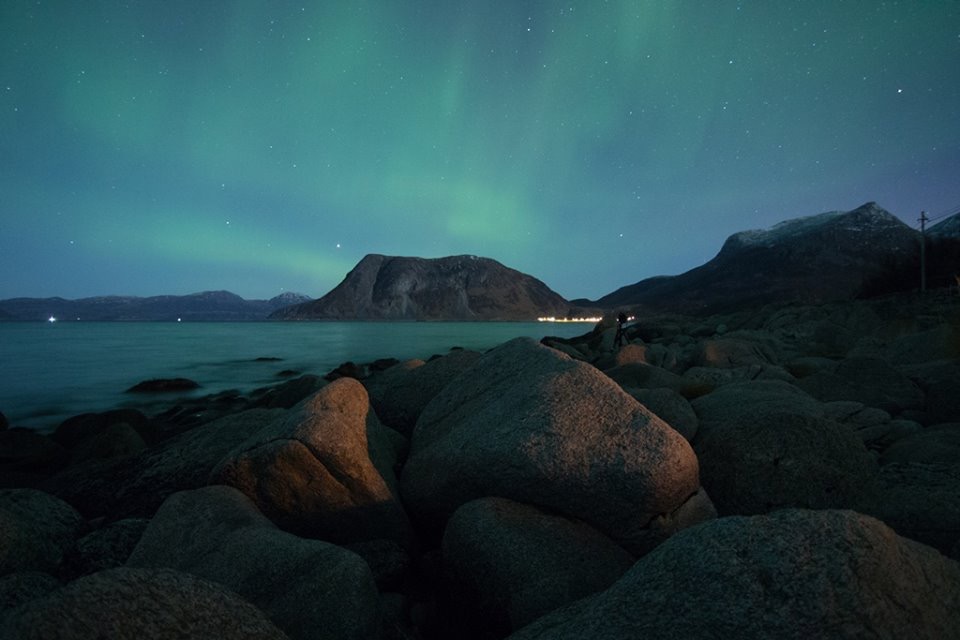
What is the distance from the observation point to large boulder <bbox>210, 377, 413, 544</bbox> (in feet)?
11.5

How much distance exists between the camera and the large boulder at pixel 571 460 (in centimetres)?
288

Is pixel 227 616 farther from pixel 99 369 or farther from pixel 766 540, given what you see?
pixel 99 369

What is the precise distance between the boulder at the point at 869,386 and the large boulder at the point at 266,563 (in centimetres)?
687

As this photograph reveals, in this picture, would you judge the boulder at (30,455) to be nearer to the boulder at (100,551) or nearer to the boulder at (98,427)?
the boulder at (98,427)

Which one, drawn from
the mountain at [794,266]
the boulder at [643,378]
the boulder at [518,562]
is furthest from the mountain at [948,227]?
the boulder at [518,562]

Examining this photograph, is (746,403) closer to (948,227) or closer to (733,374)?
(733,374)

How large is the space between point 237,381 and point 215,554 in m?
20.4

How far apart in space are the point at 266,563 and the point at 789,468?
12.3ft

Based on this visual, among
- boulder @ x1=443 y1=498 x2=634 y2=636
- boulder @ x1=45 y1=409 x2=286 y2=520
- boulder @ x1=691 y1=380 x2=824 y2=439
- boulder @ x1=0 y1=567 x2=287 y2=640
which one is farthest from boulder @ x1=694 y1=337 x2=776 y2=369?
boulder @ x1=0 y1=567 x2=287 y2=640

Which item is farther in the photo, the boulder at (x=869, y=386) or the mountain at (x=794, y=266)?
the mountain at (x=794, y=266)

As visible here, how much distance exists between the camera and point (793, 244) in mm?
149500

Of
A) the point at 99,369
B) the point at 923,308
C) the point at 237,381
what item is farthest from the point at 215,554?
the point at 99,369

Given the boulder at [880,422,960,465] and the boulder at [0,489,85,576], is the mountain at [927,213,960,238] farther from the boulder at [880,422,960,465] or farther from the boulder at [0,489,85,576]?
the boulder at [0,489,85,576]

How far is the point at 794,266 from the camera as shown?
134 m
